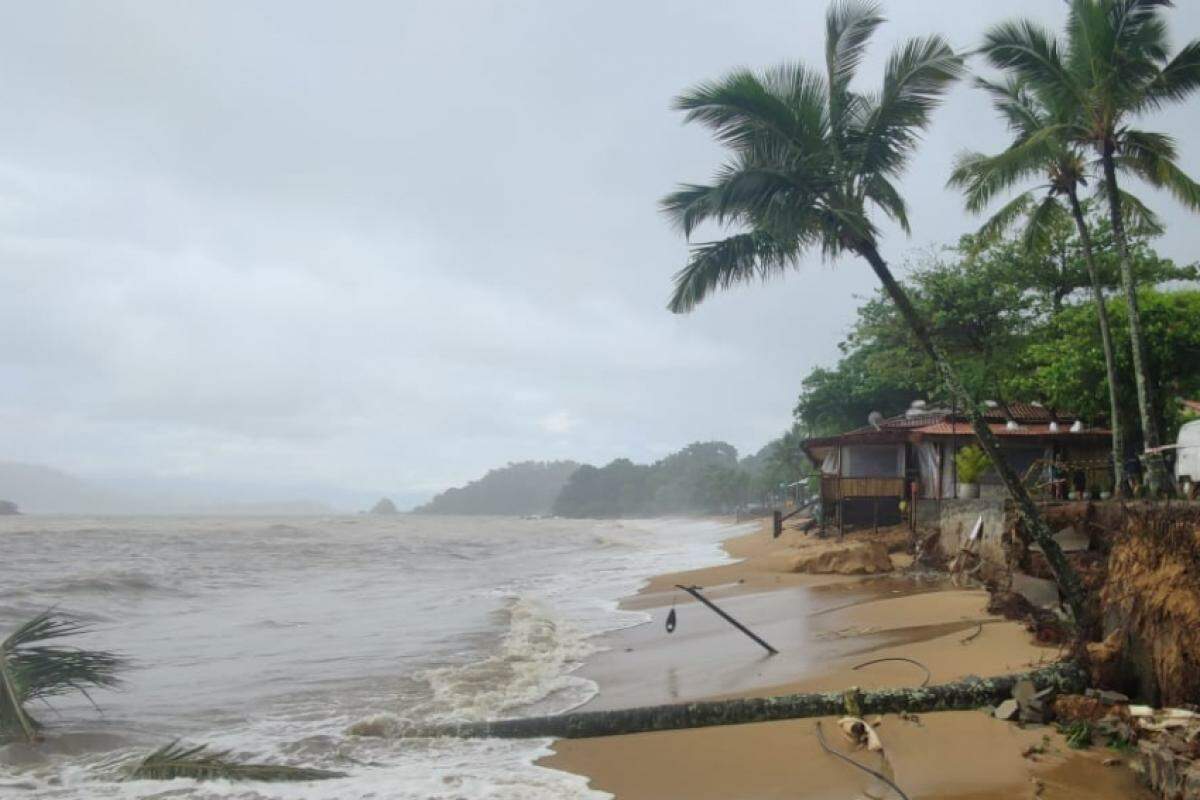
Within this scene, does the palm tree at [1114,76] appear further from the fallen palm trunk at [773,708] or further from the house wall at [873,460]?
the house wall at [873,460]

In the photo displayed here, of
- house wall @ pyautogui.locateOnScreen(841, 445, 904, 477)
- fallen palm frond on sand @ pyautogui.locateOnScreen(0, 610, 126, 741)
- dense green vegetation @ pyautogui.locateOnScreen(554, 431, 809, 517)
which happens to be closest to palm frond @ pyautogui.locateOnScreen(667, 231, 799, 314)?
fallen palm frond on sand @ pyautogui.locateOnScreen(0, 610, 126, 741)

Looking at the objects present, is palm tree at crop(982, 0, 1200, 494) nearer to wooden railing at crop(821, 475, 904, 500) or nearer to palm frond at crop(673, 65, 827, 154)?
palm frond at crop(673, 65, 827, 154)

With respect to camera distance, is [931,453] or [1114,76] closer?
[1114,76]

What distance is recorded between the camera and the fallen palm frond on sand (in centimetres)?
698

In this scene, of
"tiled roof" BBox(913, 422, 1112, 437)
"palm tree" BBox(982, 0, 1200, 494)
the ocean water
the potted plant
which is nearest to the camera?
the ocean water

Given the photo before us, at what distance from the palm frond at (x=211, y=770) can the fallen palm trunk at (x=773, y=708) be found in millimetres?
1386

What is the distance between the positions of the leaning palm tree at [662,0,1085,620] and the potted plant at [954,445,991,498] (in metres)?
9.14

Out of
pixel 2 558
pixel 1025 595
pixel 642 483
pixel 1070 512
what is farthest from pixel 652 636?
pixel 642 483

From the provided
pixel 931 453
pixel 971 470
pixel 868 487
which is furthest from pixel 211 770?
pixel 931 453

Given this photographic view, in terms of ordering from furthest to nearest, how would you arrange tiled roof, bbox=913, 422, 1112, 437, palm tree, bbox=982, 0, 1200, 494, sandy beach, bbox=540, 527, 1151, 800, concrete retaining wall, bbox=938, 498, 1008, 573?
tiled roof, bbox=913, 422, 1112, 437 → concrete retaining wall, bbox=938, 498, 1008, 573 → palm tree, bbox=982, 0, 1200, 494 → sandy beach, bbox=540, 527, 1151, 800

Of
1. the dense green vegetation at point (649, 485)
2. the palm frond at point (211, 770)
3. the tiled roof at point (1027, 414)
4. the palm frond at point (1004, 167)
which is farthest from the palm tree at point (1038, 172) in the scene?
the dense green vegetation at point (649, 485)

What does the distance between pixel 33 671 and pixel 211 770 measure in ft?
7.93

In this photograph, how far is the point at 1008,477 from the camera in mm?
8617

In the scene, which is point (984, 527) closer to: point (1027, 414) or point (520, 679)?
point (520, 679)
